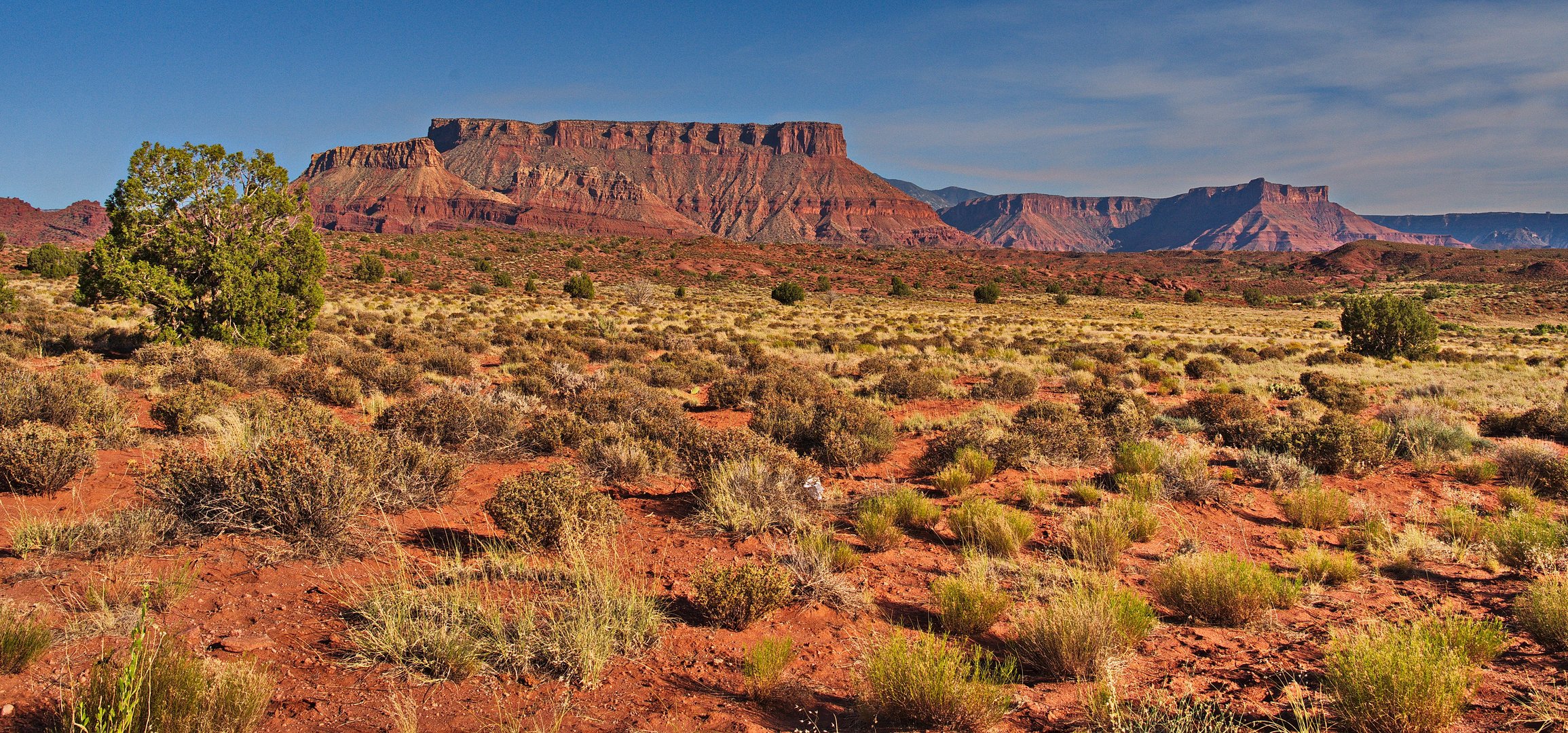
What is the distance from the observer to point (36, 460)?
5438 mm

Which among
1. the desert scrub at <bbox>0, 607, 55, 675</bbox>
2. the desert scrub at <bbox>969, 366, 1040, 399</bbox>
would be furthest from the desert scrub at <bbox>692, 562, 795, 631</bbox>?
the desert scrub at <bbox>969, 366, 1040, 399</bbox>

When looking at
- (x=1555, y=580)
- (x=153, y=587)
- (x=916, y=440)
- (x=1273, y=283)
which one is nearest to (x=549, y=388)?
(x=916, y=440)

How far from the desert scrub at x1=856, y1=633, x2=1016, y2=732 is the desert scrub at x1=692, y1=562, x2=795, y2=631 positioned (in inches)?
40.4

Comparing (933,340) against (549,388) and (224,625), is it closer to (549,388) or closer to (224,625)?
(549,388)

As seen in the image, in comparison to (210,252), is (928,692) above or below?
below

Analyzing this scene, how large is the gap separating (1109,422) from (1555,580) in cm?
540

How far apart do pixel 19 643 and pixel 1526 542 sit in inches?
355

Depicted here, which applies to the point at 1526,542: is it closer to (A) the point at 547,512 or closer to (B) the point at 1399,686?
(B) the point at 1399,686

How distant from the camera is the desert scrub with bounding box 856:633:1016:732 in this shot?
310cm

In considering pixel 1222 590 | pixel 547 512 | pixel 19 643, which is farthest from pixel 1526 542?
pixel 19 643

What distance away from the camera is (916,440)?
9.70m

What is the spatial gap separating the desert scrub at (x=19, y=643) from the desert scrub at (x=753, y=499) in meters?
3.80

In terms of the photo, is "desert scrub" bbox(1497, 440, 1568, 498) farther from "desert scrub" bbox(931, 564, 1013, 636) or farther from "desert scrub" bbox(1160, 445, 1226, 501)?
"desert scrub" bbox(931, 564, 1013, 636)

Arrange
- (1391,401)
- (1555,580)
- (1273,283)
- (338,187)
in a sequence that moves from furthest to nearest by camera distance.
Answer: (338,187)
(1273,283)
(1391,401)
(1555,580)
